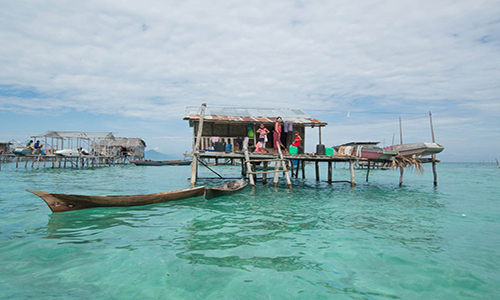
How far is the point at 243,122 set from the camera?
1709 centimetres

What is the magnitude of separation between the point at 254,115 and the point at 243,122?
2144 mm

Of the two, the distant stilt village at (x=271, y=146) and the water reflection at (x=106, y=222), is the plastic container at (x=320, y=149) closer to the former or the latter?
the distant stilt village at (x=271, y=146)

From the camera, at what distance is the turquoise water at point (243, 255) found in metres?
4.27

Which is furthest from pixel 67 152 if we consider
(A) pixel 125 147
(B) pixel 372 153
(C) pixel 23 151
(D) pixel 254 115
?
(B) pixel 372 153

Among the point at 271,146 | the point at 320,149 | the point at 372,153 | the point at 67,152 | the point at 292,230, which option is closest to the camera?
the point at 292,230

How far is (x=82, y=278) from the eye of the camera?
14.8 feet

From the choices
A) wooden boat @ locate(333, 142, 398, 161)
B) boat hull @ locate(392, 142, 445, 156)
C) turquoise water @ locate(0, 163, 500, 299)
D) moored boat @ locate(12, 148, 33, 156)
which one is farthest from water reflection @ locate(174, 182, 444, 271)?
moored boat @ locate(12, 148, 33, 156)

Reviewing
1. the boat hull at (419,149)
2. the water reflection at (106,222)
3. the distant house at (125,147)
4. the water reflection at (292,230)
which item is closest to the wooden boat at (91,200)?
the water reflection at (106,222)

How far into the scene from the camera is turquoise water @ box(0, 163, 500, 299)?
427 cm

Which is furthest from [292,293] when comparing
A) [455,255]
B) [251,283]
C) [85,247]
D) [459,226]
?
[459,226]

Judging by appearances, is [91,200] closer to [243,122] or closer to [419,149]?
[243,122]

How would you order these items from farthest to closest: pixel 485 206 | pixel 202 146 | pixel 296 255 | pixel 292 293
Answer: pixel 202 146
pixel 485 206
pixel 296 255
pixel 292 293

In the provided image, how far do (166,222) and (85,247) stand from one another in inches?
95.4

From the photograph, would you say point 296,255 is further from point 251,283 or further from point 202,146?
point 202,146
